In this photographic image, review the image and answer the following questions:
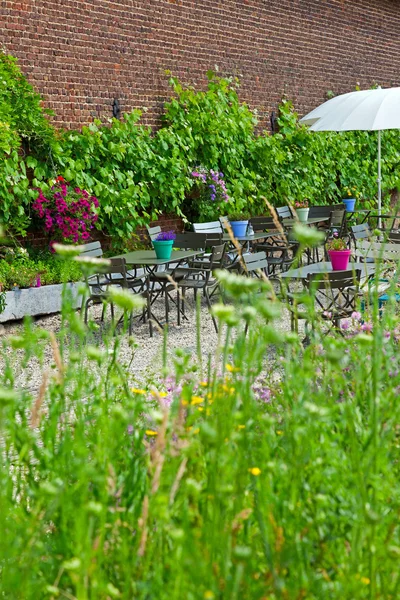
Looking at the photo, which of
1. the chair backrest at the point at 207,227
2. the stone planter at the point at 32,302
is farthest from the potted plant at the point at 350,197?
the stone planter at the point at 32,302

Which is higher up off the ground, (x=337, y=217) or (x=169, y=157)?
(x=169, y=157)

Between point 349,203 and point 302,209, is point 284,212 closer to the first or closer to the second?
point 302,209

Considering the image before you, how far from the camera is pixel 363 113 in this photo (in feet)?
29.9

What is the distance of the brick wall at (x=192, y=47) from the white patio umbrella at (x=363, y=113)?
2254mm

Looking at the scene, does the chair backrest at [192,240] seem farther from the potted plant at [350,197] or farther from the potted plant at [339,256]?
the potted plant at [350,197]

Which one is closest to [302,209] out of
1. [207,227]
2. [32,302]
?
[207,227]

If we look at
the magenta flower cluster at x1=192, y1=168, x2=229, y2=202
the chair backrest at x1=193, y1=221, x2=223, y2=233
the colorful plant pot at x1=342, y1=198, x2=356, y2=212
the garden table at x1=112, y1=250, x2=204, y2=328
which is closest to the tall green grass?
the garden table at x1=112, y1=250, x2=204, y2=328

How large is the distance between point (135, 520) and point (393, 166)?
14480mm

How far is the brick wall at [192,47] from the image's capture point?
894cm

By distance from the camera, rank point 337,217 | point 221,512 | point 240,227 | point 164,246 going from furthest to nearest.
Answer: point 337,217
point 240,227
point 164,246
point 221,512

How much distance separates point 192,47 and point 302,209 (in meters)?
2.94

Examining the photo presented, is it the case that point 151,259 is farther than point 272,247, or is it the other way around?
point 272,247

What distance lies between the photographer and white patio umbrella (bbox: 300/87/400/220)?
29.0ft

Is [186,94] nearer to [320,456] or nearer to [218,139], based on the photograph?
[218,139]
